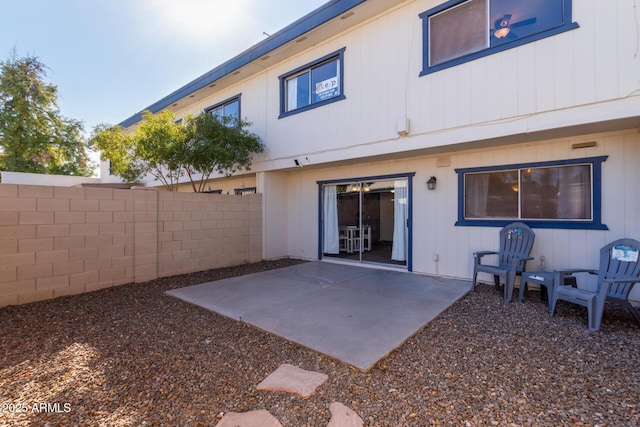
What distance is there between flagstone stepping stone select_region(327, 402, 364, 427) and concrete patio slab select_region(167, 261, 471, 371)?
517mm

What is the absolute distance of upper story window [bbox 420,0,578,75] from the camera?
14.6 feet

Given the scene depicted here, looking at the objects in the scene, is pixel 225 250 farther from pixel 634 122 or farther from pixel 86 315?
pixel 634 122

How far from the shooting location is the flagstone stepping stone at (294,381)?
243 cm

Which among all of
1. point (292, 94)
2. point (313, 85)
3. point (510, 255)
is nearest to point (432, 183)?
point (510, 255)

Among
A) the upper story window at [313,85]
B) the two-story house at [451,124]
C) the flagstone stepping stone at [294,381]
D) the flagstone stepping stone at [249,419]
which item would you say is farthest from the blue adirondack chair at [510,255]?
the upper story window at [313,85]

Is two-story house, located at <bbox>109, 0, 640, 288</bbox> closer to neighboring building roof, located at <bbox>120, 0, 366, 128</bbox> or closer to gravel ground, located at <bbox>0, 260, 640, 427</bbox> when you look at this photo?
neighboring building roof, located at <bbox>120, 0, 366, 128</bbox>

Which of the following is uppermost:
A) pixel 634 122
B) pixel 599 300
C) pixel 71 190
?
pixel 634 122

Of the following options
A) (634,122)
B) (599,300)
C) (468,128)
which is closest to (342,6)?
(468,128)

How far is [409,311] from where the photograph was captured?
13.7 ft

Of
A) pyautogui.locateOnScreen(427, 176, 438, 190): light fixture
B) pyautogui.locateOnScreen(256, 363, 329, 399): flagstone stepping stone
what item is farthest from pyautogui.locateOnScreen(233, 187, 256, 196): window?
pyautogui.locateOnScreen(256, 363, 329, 399): flagstone stepping stone

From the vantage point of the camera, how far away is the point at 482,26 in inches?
198

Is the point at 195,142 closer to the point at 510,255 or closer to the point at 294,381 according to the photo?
the point at 294,381

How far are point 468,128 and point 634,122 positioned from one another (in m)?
2.06

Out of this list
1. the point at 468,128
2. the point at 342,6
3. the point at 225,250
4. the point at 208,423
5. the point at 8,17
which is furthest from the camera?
the point at 8,17
